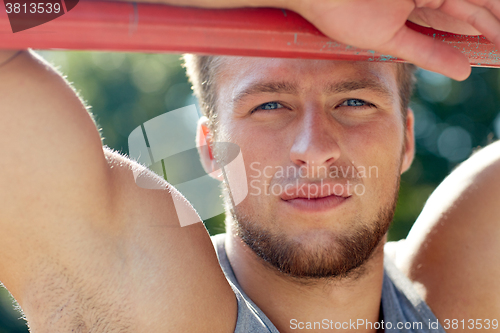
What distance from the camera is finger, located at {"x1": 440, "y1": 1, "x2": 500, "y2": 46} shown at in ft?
3.63

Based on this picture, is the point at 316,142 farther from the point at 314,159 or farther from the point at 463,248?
the point at 463,248

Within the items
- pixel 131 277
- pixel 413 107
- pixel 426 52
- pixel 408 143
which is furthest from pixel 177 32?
pixel 413 107

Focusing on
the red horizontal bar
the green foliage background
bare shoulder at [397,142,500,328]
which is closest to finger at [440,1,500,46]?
the red horizontal bar

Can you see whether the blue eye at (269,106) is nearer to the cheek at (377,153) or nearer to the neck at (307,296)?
the cheek at (377,153)

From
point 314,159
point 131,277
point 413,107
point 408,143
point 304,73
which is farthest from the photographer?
point 413,107

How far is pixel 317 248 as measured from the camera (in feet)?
5.64

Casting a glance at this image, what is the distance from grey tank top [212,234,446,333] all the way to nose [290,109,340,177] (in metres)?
0.63

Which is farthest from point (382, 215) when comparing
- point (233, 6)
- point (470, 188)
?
point (233, 6)

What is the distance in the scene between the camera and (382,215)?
186cm

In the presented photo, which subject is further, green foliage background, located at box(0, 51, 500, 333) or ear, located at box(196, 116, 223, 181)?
green foliage background, located at box(0, 51, 500, 333)

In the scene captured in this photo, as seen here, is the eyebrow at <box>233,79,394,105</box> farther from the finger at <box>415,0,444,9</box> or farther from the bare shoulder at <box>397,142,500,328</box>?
the bare shoulder at <box>397,142,500,328</box>

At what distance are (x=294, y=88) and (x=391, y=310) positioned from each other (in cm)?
114

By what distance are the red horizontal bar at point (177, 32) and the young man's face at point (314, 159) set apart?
23.9 inches

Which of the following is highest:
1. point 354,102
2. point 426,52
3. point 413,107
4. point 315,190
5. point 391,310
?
point 426,52
